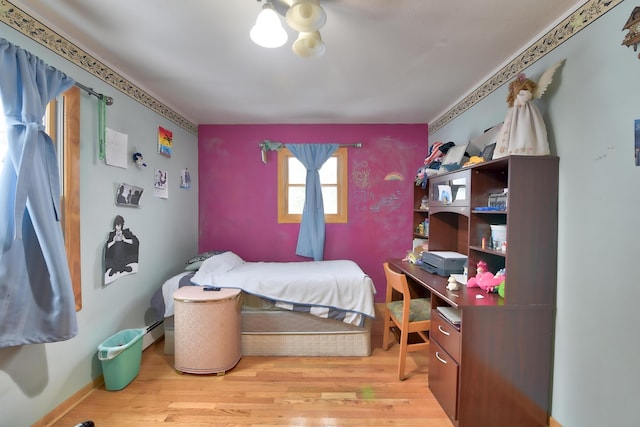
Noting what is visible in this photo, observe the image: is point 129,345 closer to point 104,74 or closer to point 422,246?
point 104,74

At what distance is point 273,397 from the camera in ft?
6.32

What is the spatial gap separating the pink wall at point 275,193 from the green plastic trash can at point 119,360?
1526mm

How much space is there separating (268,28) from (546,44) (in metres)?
1.61

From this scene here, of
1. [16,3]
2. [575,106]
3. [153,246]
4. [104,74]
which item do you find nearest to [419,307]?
[575,106]

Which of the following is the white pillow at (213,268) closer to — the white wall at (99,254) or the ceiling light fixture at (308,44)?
the white wall at (99,254)

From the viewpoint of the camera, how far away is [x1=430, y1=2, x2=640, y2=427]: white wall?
4.08 feet

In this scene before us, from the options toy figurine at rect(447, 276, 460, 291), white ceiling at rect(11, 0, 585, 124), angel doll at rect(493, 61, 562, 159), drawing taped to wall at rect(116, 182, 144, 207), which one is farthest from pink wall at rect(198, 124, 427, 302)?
angel doll at rect(493, 61, 562, 159)

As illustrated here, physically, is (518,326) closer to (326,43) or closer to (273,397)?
(273,397)

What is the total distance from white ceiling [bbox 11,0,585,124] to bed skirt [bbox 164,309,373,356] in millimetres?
1962

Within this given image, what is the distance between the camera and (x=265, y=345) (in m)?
2.45

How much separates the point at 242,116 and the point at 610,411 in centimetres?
352

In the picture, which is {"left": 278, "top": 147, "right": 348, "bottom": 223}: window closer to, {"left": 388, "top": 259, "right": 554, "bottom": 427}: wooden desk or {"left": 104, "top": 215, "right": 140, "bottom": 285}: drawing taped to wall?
{"left": 104, "top": 215, "right": 140, "bottom": 285}: drawing taped to wall

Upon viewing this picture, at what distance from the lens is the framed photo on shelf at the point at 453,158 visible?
2289 millimetres

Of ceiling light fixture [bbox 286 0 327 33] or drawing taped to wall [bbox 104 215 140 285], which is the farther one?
drawing taped to wall [bbox 104 215 140 285]
